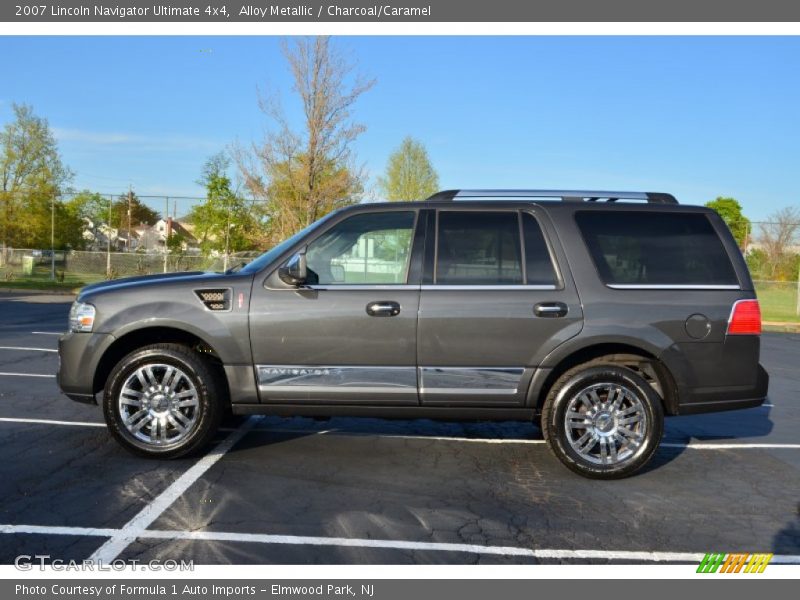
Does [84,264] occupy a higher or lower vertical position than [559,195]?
lower

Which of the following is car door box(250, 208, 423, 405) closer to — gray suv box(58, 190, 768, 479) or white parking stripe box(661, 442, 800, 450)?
gray suv box(58, 190, 768, 479)

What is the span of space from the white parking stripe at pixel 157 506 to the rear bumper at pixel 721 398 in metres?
3.58

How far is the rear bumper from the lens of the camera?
481cm

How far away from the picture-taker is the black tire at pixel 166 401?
4.88 meters

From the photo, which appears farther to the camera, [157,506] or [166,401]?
[166,401]

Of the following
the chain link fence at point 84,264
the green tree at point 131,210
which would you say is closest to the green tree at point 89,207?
the green tree at point 131,210

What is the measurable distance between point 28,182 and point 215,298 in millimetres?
39514

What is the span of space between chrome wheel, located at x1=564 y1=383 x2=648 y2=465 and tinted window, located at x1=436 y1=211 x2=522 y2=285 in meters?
1.02

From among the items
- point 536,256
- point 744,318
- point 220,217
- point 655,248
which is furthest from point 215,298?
point 220,217

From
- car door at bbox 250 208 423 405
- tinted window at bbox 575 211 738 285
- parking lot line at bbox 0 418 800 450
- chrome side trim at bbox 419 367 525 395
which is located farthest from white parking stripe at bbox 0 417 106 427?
tinted window at bbox 575 211 738 285

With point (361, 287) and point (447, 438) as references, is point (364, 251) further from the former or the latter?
point (447, 438)

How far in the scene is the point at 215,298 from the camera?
486 centimetres

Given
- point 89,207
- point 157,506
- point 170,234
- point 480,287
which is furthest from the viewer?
point 89,207
